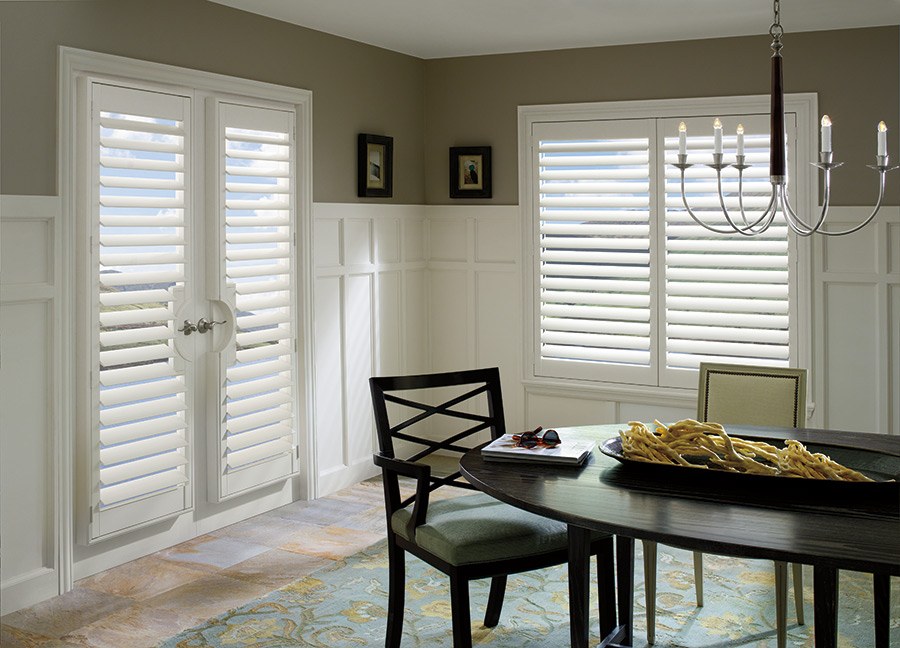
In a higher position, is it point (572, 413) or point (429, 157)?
point (429, 157)

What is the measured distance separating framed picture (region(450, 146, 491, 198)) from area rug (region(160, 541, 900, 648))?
8.20 ft

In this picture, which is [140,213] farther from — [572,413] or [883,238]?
[883,238]

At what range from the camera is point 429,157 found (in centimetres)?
607

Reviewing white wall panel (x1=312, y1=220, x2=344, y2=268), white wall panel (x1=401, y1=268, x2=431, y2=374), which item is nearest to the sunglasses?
white wall panel (x1=312, y1=220, x2=344, y2=268)

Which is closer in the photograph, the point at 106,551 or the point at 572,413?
the point at 106,551

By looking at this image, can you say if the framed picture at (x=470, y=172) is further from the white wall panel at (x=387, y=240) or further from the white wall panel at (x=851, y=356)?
the white wall panel at (x=851, y=356)

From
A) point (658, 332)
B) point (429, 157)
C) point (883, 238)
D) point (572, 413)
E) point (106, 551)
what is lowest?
point (106, 551)

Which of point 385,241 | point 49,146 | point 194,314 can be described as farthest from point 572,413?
point 49,146

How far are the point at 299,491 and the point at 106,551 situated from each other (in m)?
1.26

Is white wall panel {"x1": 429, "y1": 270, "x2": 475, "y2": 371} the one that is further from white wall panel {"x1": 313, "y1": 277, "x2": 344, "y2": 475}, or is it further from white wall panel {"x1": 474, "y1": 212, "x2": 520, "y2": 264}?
white wall panel {"x1": 313, "y1": 277, "x2": 344, "y2": 475}

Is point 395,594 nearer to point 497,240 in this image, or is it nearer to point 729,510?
point 729,510

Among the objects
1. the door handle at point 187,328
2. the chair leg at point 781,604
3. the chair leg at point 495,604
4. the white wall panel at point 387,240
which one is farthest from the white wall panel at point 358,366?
the chair leg at point 781,604

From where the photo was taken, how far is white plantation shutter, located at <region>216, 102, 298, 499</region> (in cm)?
459

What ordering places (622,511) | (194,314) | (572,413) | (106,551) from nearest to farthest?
(622,511) < (106,551) < (194,314) < (572,413)
